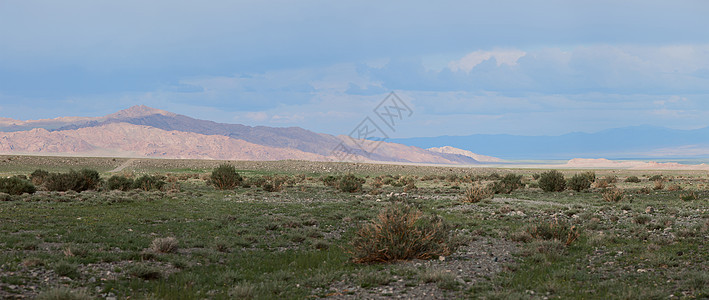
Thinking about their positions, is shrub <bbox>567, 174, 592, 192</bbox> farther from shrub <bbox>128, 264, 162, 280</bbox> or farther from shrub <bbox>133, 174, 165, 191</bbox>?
shrub <bbox>128, 264, 162, 280</bbox>

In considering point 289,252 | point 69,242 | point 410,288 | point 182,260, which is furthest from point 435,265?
point 69,242

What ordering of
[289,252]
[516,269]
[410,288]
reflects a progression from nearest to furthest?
1. [410,288]
2. [516,269]
3. [289,252]

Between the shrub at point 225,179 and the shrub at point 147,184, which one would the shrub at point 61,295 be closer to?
the shrub at point 147,184

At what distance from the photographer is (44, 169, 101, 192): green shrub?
3225 centimetres

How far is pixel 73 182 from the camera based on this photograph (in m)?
32.8

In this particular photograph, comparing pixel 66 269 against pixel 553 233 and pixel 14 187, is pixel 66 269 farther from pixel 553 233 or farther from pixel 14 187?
pixel 14 187

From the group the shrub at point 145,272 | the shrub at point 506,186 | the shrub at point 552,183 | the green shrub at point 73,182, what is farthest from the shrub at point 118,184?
the shrub at point 552,183

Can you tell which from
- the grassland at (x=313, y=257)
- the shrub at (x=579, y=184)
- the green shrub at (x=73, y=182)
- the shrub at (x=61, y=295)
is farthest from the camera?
the shrub at (x=579, y=184)

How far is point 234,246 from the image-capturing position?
15523 mm

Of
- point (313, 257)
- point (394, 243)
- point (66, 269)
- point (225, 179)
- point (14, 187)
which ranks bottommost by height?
point (313, 257)

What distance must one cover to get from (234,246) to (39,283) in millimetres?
6183

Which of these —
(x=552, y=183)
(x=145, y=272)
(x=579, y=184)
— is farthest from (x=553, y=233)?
(x=579, y=184)

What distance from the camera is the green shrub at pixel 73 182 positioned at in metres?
32.2

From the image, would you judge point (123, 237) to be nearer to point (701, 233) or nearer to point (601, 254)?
point (601, 254)
